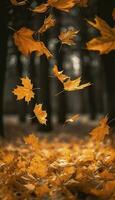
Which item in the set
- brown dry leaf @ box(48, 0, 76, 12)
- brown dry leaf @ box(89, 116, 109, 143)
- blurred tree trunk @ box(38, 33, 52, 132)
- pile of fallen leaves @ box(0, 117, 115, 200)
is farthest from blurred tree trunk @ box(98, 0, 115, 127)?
brown dry leaf @ box(48, 0, 76, 12)

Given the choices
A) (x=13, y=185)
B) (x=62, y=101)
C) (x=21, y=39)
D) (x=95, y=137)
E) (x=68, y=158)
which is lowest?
(x=62, y=101)

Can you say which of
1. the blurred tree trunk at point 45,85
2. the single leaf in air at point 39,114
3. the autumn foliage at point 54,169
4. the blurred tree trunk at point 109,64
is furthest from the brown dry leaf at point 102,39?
the blurred tree trunk at point 45,85

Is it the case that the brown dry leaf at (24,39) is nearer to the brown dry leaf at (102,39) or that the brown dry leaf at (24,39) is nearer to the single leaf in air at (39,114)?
the brown dry leaf at (102,39)

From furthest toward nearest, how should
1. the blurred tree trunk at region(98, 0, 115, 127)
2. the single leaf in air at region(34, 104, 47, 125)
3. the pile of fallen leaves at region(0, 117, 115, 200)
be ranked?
the blurred tree trunk at region(98, 0, 115, 127)
the single leaf in air at region(34, 104, 47, 125)
the pile of fallen leaves at region(0, 117, 115, 200)

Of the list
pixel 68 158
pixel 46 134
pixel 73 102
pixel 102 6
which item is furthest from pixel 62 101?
pixel 73 102

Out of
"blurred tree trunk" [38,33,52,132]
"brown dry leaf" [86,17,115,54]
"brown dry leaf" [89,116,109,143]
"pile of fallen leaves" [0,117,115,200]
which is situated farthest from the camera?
"blurred tree trunk" [38,33,52,132]

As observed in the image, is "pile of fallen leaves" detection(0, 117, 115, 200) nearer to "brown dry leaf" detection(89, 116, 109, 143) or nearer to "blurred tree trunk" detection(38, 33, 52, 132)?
"brown dry leaf" detection(89, 116, 109, 143)

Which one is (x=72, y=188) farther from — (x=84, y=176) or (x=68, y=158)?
(x=68, y=158)
